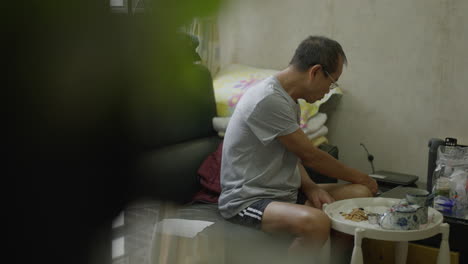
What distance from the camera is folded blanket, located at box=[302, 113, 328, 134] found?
96.7 inches

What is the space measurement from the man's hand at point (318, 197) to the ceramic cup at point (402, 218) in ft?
1.17

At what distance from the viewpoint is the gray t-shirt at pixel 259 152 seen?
1874 mm

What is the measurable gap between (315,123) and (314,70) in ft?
2.04

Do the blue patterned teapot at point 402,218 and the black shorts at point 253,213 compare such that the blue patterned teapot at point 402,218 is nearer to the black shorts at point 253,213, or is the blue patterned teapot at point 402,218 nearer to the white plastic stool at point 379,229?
the white plastic stool at point 379,229

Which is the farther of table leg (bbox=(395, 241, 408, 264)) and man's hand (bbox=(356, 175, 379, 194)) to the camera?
man's hand (bbox=(356, 175, 379, 194))

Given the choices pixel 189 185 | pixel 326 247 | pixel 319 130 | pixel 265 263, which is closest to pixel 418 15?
pixel 319 130

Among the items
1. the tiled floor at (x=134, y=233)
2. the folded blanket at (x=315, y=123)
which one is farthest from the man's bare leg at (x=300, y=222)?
the tiled floor at (x=134, y=233)

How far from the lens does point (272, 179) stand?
194cm

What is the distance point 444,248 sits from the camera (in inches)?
67.8

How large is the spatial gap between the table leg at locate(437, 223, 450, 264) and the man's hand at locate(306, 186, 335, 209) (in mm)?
442

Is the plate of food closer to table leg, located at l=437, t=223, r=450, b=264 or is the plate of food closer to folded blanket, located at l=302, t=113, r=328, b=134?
table leg, located at l=437, t=223, r=450, b=264

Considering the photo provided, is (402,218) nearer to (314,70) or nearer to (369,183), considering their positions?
(369,183)

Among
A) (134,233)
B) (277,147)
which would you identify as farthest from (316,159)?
(134,233)

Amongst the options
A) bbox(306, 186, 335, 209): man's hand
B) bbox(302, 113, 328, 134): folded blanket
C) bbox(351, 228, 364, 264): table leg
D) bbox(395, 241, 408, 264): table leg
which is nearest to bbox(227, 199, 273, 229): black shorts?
bbox(306, 186, 335, 209): man's hand
